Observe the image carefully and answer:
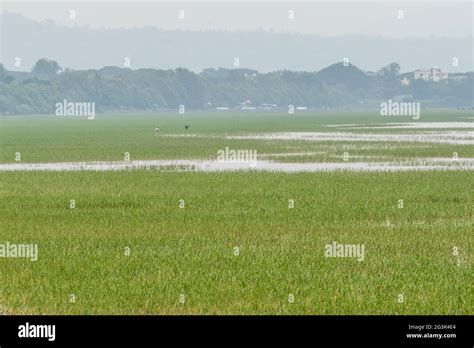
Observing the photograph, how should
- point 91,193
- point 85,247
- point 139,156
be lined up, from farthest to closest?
point 139,156, point 91,193, point 85,247

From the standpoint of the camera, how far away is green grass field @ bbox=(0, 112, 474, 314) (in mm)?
19531

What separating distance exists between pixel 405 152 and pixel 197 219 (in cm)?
3595

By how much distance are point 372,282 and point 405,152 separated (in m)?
44.9

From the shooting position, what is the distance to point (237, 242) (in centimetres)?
2672

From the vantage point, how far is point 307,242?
2662cm

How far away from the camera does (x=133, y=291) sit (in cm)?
2017

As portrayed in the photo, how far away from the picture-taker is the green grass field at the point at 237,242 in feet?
64.1

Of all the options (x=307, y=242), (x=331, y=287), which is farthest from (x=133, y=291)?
(x=307, y=242)
